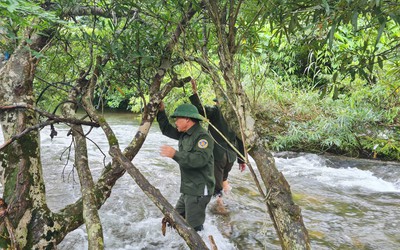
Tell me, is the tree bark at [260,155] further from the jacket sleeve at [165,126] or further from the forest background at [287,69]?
the jacket sleeve at [165,126]

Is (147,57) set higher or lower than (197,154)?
higher

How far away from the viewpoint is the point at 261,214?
5.44 meters

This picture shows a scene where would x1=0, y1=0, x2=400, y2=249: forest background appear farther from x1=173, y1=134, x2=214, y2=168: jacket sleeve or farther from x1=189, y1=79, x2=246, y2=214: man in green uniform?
x1=189, y1=79, x2=246, y2=214: man in green uniform

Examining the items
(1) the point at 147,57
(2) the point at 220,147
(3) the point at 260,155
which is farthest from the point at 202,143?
(2) the point at 220,147

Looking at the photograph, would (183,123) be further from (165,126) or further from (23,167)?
(23,167)

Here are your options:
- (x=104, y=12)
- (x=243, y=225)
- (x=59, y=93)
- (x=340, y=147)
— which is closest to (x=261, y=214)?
(x=243, y=225)

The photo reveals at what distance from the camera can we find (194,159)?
3.44m

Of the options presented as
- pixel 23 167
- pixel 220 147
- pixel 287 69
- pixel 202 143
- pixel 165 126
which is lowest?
pixel 23 167

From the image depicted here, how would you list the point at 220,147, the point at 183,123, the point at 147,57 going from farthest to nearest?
the point at 220,147, the point at 183,123, the point at 147,57

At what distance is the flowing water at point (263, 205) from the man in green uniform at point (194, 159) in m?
0.72

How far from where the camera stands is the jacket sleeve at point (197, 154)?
3.37 metres

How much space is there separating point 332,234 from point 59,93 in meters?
4.21

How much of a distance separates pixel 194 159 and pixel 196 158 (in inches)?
1.1

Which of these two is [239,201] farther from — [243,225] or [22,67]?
[22,67]
